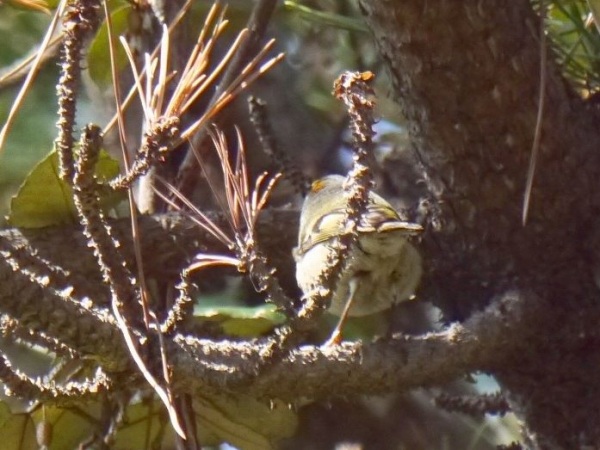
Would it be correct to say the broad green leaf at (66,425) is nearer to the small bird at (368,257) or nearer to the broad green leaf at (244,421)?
the broad green leaf at (244,421)

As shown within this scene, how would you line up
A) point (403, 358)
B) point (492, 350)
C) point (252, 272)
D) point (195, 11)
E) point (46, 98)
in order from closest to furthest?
point (252, 272) < point (403, 358) < point (492, 350) < point (195, 11) < point (46, 98)

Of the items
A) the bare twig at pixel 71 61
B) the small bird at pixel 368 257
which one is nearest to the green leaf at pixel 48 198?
the small bird at pixel 368 257

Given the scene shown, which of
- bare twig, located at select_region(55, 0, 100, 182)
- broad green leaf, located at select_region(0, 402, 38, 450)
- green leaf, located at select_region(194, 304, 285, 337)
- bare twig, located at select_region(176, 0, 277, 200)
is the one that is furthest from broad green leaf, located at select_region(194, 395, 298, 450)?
bare twig, located at select_region(55, 0, 100, 182)

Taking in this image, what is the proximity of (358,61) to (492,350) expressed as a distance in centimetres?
95

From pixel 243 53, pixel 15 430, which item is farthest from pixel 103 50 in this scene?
pixel 15 430

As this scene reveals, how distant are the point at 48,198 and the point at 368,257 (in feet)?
1.49

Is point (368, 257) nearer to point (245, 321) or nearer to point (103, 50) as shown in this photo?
point (245, 321)

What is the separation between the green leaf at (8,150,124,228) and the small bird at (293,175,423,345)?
29cm

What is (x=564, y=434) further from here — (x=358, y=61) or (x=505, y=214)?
(x=358, y=61)

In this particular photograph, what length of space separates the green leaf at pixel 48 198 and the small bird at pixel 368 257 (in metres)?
0.29

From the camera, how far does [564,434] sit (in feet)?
4.47

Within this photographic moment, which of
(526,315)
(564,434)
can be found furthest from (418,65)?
(564,434)

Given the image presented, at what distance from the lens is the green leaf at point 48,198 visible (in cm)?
128

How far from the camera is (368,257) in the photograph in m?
1.48
